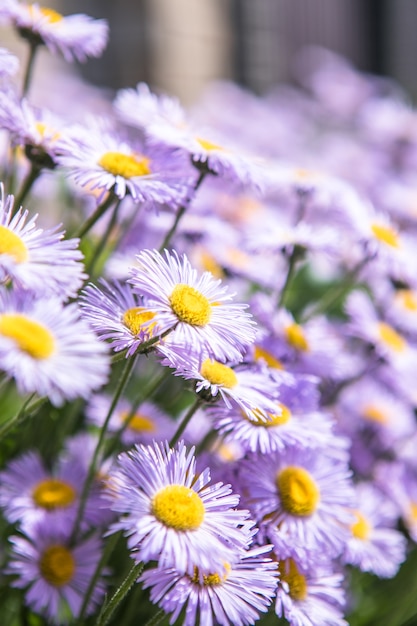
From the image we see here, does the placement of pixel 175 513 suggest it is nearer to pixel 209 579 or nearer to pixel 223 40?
pixel 209 579

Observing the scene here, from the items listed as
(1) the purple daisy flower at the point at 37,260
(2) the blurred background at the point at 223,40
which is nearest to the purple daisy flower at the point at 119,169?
(1) the purple daisy flower at the point at 37,260

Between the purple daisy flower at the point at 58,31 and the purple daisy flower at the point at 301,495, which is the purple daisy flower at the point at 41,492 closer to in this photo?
the purple daisy flower at the point at 301,495

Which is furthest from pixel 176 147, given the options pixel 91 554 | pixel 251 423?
pixel 91 554

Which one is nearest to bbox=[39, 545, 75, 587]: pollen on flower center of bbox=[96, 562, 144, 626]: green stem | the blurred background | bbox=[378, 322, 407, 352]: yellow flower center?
bbox=[96, 562, 144, 626]: green stem

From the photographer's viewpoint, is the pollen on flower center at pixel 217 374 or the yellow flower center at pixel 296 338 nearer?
the pollen on flower center at pixel 217 374

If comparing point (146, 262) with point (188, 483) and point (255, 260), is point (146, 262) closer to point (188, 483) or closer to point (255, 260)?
point (188, 483)

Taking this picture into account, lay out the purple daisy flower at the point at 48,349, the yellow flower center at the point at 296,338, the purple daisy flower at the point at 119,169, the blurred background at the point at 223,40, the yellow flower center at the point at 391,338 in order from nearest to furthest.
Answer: the purple daisy flower at the point at 48,349
the purple daisy flower at the point at 119,169
the yellow flower center at the point at 296,338
the yellow flower center at the point at 391,338
the blurred background at the point at 223,40

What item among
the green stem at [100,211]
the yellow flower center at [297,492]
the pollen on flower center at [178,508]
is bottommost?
the pollen on flower center at [178,508]
